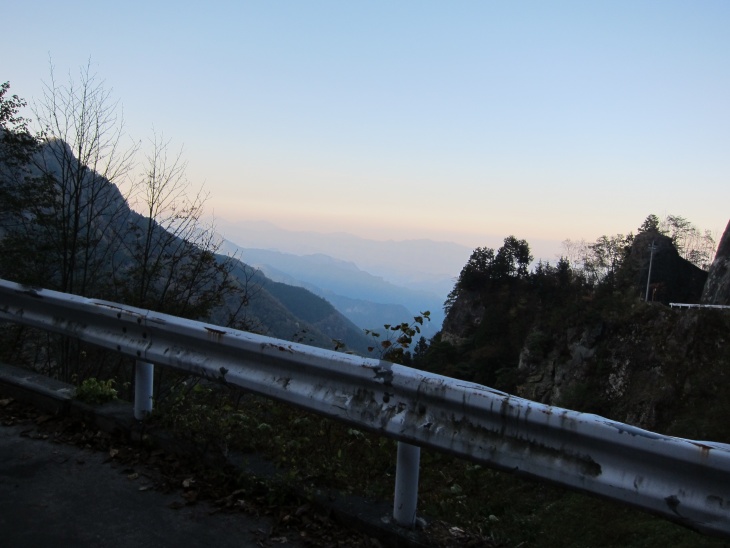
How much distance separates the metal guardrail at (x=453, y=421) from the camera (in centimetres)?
197

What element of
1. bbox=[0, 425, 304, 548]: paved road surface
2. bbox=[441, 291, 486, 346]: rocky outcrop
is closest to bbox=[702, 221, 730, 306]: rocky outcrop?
bbox=[441, 291, 486, 346]: rocky outcrop

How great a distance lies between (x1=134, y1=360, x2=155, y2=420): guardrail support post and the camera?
3961mm

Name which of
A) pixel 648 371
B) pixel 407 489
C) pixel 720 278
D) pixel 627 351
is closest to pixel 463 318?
pixel 720 278

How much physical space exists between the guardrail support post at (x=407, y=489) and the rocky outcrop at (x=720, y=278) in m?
39.7

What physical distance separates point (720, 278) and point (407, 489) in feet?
143

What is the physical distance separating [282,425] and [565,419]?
316 cm

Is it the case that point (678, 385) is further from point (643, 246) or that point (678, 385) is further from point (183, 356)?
point (643, 246)

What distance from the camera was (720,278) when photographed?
127 ft

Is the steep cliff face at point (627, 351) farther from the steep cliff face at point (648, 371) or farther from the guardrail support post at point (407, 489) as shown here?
the guardrail support post at point (407, 489)

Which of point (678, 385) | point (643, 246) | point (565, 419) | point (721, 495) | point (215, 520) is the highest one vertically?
point (643, 246)

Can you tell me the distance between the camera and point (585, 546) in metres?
4.55

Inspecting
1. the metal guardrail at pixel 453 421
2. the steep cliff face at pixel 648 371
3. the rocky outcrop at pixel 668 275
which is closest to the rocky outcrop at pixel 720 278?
the rocky outcrop at pixel 668 275

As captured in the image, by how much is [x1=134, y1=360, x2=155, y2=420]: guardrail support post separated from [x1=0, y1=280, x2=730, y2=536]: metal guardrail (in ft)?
0.51

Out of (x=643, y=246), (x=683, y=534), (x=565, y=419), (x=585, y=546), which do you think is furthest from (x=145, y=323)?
(x=643, y=246)
